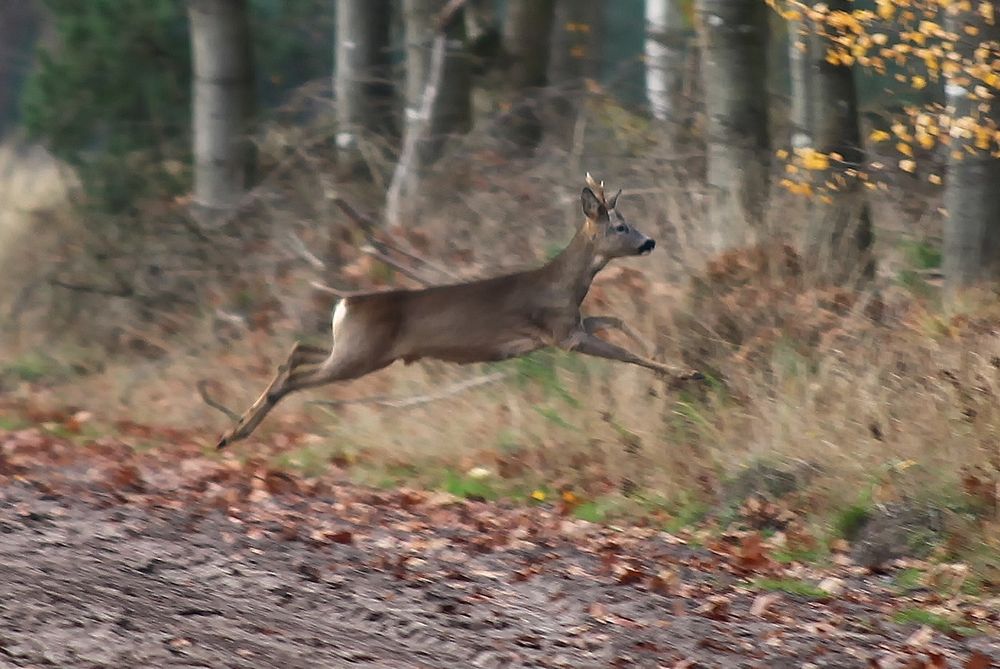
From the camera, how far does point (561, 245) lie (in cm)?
1482

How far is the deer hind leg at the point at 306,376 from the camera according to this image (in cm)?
1224

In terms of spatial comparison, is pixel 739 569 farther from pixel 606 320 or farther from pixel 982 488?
pixel 606 320

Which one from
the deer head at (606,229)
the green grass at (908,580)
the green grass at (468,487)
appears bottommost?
the green grass at (468,487)

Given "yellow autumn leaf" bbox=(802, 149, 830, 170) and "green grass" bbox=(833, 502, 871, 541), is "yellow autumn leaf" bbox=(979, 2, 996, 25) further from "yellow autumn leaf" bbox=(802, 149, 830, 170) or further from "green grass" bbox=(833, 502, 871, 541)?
"green grass" bbox=(833, 502, 871, 541)

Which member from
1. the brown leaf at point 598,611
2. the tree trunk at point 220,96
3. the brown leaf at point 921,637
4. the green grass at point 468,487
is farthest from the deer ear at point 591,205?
the tree trunk at point 220,96

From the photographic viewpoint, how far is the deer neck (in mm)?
11805

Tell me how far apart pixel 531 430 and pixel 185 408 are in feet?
14.5

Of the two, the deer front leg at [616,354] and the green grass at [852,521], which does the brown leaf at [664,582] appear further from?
the deer front leg at [616,354]

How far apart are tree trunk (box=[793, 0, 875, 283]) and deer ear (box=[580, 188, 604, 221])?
187cm

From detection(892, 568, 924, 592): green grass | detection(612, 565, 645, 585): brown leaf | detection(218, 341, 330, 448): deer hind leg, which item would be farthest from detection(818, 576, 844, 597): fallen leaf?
detection(218, 341, 330, 448): deer hind leg

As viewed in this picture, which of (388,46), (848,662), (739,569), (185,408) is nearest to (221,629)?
(848,662)

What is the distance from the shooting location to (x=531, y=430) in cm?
1252

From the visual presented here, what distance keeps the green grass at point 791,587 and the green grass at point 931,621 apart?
0.46 meters

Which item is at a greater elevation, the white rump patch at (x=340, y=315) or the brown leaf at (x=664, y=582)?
the white rump patch at (x=340, y=315)
